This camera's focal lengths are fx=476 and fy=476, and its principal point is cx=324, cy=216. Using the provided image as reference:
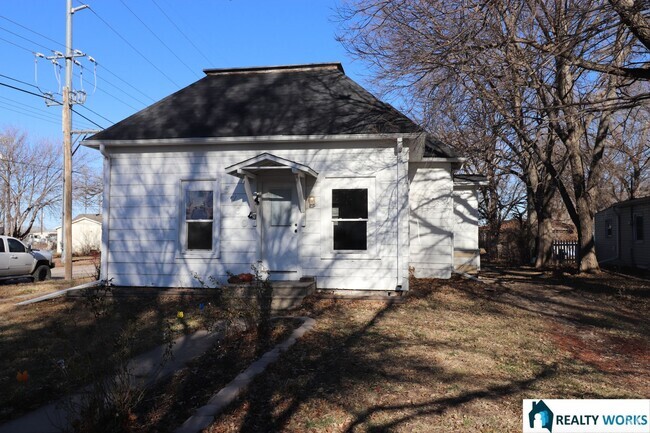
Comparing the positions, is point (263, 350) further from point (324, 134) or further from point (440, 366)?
point (324, 134)

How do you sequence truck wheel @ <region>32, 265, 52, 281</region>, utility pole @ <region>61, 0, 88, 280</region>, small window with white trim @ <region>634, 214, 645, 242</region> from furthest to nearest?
small window with white trim @ <region>634, 214, 645, 242</region> < truck wheel @ <region>32, 265, 52, 281</region> < utility pole @ <region>61, 0, 88, 280</region>

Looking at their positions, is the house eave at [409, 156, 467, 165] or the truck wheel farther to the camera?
the truck wheel

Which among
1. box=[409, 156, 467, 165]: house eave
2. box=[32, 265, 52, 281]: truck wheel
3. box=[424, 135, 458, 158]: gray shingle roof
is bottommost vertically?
box=[32, 265, 52, 281]: truck wheel

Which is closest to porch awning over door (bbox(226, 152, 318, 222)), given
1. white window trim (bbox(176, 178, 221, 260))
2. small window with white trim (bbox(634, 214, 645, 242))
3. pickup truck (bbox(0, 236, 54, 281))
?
white window trim (bbox(176, 178, 221, 260))

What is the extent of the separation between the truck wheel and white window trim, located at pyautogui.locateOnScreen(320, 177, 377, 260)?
44.2ft

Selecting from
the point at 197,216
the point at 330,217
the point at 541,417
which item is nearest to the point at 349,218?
the point at 330,217

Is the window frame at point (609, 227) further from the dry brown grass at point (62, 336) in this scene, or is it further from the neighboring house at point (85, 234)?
the neighboring house at point (85, 234)

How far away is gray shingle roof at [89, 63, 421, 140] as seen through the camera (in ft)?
34.2

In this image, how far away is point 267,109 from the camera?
11227 millimetres

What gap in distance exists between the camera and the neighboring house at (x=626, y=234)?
63.6 ft

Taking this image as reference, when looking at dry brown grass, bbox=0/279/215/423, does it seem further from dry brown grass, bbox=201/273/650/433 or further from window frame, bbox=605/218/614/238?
window frame, bbox=605/218/614/238

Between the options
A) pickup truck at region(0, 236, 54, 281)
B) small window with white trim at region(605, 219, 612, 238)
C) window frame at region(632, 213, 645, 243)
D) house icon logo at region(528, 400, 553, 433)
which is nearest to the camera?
house icon logo at region(528, 400, 553, 433)

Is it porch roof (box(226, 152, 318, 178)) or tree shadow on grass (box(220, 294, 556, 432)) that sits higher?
porch roof (box(226, 152, 318, 178))

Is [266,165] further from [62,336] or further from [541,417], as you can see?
[541,417]
